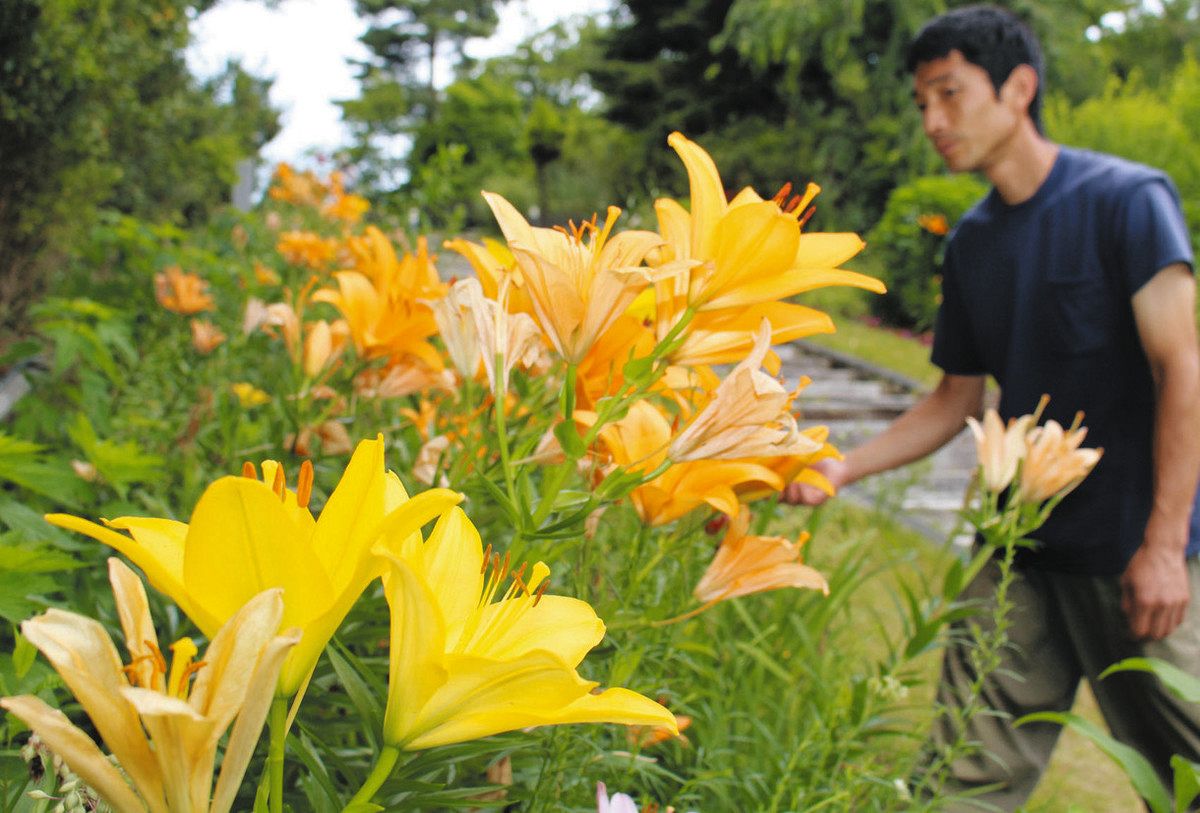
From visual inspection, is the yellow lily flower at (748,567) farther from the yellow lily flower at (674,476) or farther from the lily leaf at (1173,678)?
the lily leaf at (1173,678)

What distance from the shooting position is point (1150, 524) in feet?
5.52

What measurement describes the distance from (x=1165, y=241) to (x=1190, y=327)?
174 mm

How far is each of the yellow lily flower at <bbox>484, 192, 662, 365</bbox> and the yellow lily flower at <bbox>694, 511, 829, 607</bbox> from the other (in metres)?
0.28

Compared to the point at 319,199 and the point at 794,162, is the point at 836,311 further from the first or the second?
the point at 319,199

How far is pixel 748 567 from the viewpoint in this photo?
80cm

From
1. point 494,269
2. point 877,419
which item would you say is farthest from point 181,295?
point 877,419

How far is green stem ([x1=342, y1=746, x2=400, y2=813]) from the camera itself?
0.42 meters

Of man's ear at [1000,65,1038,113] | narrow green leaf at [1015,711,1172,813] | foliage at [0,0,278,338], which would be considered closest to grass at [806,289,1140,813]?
narrow green leaf at [1015,711,1172,813]

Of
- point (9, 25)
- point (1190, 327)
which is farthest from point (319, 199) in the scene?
point (1190, 327)

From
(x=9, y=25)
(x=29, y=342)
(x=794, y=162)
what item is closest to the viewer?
(x=29, y=342)

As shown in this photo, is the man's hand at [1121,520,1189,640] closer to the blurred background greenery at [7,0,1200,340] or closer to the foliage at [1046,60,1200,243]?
the blurred background greenery at [7,0,1200,340]

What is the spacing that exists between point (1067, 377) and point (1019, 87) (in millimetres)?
669

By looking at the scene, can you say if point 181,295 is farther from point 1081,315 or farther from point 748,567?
point 1081,315

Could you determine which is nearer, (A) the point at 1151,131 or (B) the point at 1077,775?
(B) the point at 1077,775
